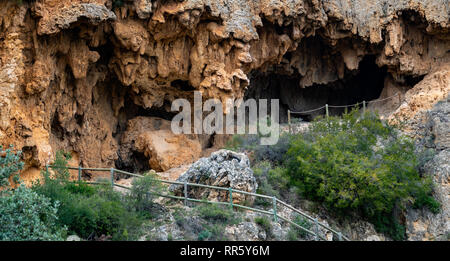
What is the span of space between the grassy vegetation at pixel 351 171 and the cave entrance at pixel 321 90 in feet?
25.6

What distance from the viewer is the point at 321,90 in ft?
90.8

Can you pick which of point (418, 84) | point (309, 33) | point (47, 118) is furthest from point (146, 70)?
point (418, 84)

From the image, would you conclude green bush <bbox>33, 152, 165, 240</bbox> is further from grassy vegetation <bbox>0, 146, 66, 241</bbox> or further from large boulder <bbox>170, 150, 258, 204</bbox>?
large boulder <bbox>170, 150, 258, 204</bbox>

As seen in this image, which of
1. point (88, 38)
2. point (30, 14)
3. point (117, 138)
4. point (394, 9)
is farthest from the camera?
point (394, 9)

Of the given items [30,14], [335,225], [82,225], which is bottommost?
[335,225]

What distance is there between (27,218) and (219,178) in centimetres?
535

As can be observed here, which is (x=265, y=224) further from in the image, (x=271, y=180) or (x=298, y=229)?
(x=271, y=180)

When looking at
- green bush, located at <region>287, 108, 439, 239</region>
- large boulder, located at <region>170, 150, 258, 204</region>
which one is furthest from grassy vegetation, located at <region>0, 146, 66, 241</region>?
green bush, located at <region>287, 108, 439, 239</region>

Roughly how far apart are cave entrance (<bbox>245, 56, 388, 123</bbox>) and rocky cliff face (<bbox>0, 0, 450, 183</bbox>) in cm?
25

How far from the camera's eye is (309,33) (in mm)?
22578

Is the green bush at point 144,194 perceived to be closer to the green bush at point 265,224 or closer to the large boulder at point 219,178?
the large boulder at point 219,178

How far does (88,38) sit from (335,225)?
1032 centimetres

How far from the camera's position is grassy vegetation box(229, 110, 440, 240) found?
15.6m

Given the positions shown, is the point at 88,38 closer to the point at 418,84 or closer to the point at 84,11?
the point at 84,11
